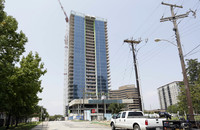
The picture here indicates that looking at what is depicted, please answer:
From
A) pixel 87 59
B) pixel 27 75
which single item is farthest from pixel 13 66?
pixel 87 59

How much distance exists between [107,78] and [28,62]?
12456cm

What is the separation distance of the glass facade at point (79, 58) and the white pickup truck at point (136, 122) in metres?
106

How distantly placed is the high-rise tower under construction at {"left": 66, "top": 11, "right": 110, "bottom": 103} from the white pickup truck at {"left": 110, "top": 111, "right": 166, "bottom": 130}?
350 feet

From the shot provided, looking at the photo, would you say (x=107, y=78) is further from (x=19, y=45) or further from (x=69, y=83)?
(x=19, y=45)

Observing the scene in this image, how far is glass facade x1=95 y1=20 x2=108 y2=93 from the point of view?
135 meters

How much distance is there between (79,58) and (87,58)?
7.92m

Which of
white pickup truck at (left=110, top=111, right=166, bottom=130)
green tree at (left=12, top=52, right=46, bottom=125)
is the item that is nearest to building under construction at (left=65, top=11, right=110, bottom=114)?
green tree at (left=12, top=52, right=46, bottom=125)

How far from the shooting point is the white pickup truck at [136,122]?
1162 centimetres

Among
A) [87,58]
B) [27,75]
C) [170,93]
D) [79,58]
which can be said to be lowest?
[27,75]

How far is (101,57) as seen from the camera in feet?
465

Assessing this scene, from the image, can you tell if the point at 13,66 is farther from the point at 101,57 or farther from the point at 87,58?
the point at 101,57

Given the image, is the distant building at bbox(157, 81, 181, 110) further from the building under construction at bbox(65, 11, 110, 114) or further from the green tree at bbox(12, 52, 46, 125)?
the green tree at bbox(12, 52, 46, 125)

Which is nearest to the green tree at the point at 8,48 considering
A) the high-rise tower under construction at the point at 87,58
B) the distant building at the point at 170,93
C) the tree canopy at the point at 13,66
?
the tree canopy at the point at 13,66

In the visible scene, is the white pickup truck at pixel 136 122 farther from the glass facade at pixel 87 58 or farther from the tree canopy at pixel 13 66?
the glass facade at pixel 87 58
